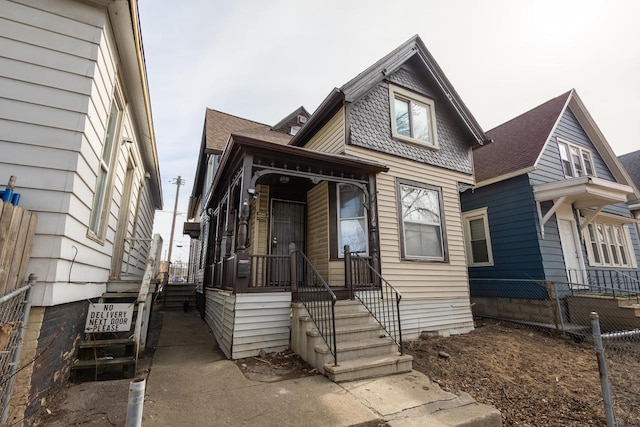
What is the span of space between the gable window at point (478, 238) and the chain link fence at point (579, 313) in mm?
756

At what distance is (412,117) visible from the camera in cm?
828

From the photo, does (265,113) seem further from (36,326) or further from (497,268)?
(36,326)

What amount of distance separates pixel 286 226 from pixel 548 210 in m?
7.92

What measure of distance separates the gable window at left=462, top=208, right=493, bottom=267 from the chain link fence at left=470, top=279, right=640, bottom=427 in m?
0.76

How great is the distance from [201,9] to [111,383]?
7.24 metres

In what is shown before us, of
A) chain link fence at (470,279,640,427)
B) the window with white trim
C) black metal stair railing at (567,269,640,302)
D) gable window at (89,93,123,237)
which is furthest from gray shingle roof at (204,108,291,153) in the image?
the window with white trim

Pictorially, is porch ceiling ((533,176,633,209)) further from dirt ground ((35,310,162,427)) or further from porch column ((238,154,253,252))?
dirt ground ((35,310,162,427))

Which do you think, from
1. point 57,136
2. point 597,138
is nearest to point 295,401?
point 57,136

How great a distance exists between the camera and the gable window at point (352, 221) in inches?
275

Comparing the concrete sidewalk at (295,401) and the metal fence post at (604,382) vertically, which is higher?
the metal fence post at (604,382)

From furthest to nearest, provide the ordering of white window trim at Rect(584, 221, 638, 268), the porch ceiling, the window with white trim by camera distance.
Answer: the window with white trim, white window trim at Rect(584, 221, 638, 268), the porch ceiling

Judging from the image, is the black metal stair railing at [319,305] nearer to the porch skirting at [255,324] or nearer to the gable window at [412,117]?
the porch skirting at [255,324]

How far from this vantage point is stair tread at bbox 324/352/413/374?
4.07m

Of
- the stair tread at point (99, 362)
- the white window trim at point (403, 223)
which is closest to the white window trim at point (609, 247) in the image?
the white window trim at point (403, 223)
